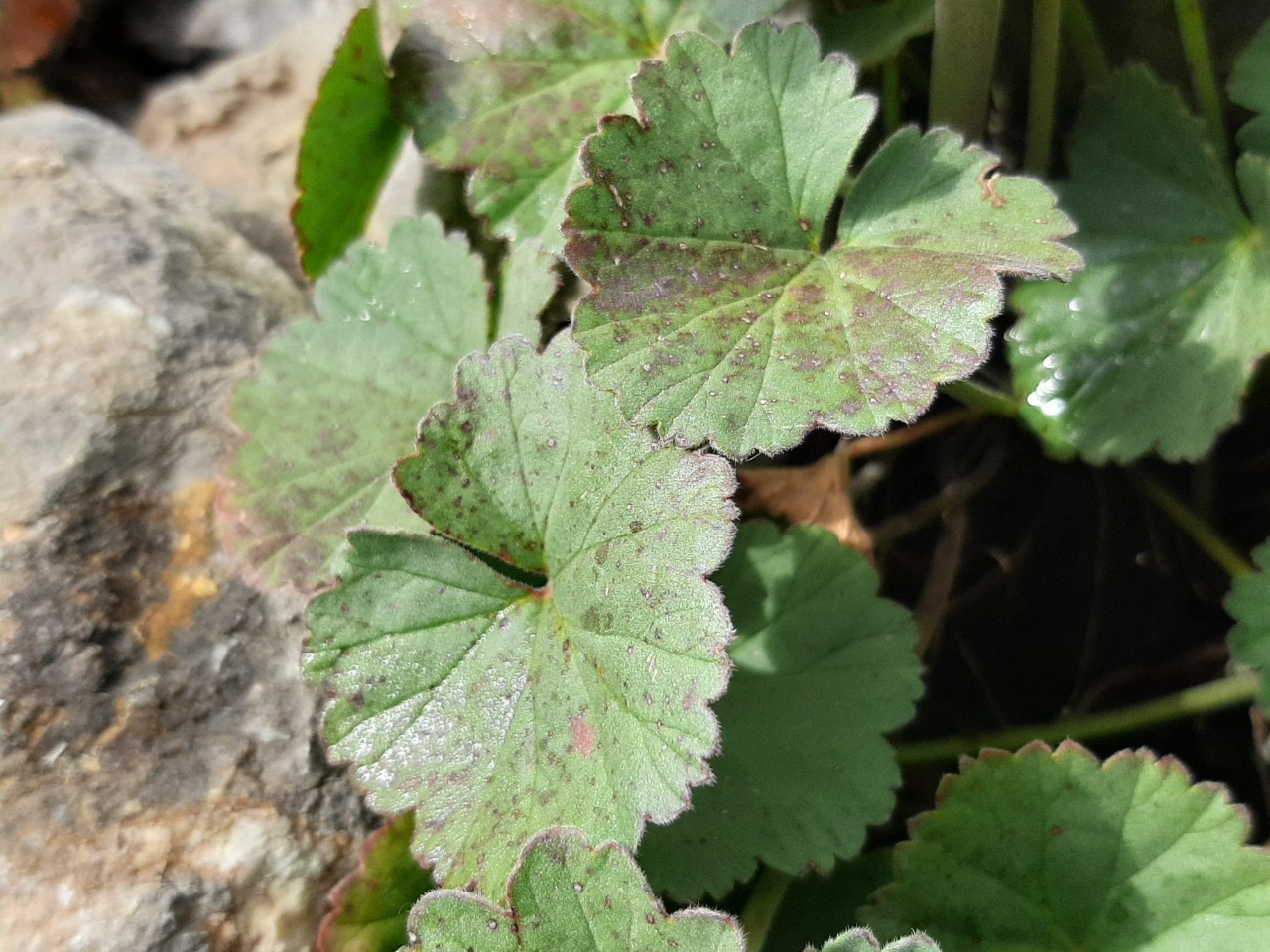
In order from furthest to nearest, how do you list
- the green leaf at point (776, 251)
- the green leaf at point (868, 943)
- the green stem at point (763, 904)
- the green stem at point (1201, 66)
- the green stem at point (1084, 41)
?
the green stem at point (1084, 41) → the green stem at point (1201, 66) → the green stem at point (763, 904) → the green leaf at point (776, 251) → the green leaf at point (868, 943)

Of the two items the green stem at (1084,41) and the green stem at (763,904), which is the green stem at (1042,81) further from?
the green stem at (763,904)

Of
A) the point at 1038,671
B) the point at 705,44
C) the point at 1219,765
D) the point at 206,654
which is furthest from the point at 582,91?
the point at 1219,765

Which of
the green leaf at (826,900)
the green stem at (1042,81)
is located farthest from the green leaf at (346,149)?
the green leaf at (826,900)

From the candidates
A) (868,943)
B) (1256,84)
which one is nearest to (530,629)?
(868,943)

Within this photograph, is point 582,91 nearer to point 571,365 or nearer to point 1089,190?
point 571,365

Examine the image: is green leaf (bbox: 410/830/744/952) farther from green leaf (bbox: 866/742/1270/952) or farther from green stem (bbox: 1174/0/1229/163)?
→ green stem (bbox: 1174/0/1229/163)
